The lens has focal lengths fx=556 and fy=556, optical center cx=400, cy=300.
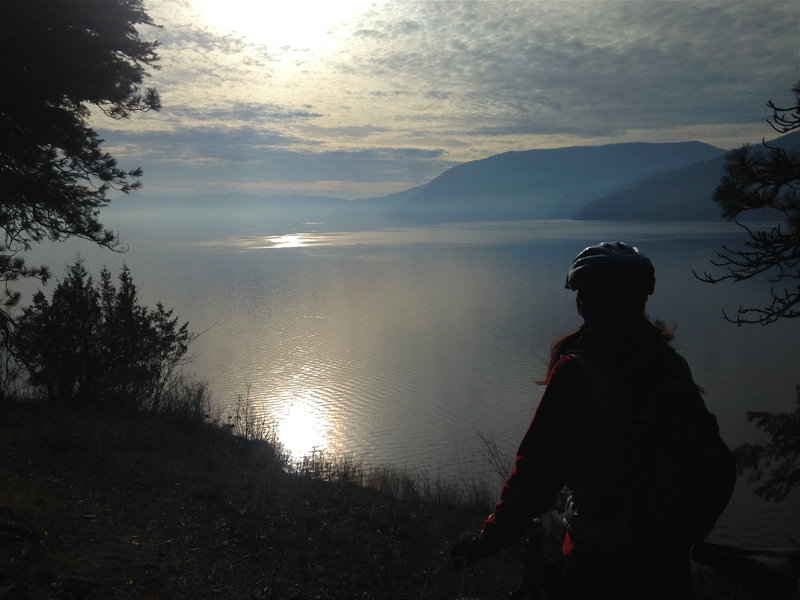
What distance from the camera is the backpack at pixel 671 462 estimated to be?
1.67 meters

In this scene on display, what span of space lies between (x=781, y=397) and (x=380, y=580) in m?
21.3

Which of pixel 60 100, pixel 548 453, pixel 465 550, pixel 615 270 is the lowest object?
pixel 465 550

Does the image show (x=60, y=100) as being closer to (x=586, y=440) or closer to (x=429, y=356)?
(x=586, y=440)

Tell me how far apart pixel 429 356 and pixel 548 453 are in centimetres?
2741

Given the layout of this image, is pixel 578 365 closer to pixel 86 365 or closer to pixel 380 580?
pixel 380 580

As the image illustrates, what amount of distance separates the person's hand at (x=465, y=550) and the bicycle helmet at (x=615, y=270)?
1.04m

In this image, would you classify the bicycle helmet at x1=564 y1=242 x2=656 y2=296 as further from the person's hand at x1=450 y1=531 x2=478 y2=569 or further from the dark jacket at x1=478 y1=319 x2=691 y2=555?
the person's hand at x1=450 y1=531 x2=478 y2=569

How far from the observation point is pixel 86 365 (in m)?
13.7

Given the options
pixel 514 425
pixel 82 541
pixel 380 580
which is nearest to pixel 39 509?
pixel 82 541

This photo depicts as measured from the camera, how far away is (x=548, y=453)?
189 centimetres

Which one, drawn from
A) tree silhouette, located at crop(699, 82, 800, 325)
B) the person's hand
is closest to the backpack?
the person's hand

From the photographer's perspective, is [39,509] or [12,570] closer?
[12,570]

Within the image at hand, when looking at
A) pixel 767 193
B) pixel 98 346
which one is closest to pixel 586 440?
pixel 767 193

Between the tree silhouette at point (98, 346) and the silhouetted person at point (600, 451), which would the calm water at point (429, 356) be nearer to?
the tree silhouette at point (98, 346)
